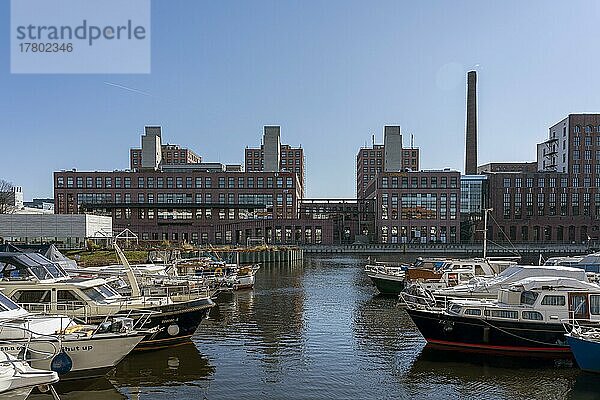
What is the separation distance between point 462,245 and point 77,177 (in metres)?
95.1

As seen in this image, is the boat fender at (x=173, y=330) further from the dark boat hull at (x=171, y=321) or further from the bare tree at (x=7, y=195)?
the bare tree at (x=7, y=195)

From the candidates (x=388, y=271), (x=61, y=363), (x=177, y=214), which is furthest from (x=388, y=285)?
(x=177, y=214)

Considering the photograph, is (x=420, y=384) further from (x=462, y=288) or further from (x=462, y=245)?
(x=462, y=245)

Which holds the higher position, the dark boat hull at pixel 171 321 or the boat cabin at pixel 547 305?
the boat cabin at pixel 547 305

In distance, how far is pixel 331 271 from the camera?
255ft

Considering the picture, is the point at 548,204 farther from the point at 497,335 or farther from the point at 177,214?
the point at 497,335

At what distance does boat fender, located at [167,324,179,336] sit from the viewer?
28212mm

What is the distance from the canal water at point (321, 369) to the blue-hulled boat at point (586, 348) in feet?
2.27

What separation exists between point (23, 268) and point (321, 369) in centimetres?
1578

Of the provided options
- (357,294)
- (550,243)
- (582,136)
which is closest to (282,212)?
(550,243)

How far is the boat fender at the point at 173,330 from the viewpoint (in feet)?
92.6

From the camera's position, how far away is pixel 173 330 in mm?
28375

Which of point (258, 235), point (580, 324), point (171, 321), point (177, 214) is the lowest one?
point (258, 235)

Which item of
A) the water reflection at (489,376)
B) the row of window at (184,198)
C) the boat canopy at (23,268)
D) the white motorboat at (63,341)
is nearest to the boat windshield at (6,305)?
the white motorboat at (63,341)
